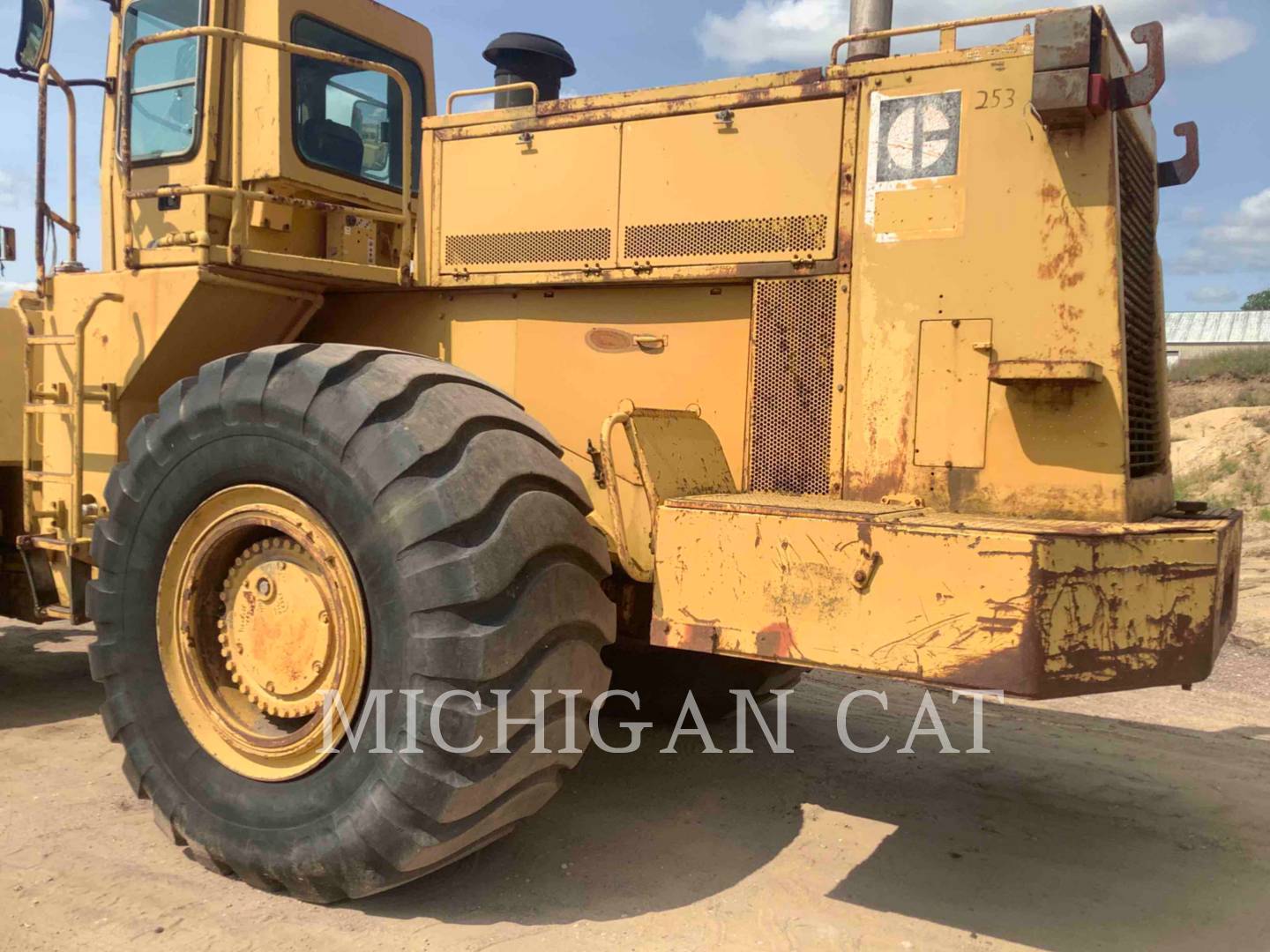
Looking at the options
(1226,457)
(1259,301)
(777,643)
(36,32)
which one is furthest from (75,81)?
(1259,301)

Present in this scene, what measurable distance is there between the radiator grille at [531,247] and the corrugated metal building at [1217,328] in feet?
152

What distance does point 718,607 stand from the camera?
3186 mm

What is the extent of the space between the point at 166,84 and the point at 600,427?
8.28 ft

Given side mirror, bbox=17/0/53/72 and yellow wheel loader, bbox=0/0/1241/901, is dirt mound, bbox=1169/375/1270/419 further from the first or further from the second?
side mirror, bbox=17/0/53/72

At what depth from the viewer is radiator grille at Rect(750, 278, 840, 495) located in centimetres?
363

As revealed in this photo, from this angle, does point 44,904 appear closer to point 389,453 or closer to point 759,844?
point 389,453

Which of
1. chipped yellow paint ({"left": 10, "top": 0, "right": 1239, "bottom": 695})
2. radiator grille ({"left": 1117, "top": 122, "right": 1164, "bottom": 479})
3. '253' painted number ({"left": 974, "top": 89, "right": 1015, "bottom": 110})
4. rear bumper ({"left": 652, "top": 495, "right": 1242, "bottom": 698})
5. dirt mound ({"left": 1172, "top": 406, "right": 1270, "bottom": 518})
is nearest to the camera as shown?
rear bumper ({"left": 652, "top": 495, "right": 1242, "bottom": 698})

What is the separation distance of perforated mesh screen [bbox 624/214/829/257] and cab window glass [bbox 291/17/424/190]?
1692mm

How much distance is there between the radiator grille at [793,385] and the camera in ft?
11.9

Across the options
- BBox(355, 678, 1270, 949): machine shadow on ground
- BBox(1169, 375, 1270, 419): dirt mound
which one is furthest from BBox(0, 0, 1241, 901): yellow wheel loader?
BBox(1169, 375, 1270, 419): dirt mound

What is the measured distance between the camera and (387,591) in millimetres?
3070

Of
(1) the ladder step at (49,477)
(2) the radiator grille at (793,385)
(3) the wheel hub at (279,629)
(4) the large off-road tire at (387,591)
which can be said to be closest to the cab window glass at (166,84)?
(1) the ladder step at (49,477)

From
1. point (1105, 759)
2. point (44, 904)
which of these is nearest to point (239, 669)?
point (44, 904)

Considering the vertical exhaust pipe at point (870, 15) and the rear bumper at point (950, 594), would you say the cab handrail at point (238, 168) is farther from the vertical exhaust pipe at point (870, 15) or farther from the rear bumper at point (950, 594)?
the rear bumper at point (950, 594)
